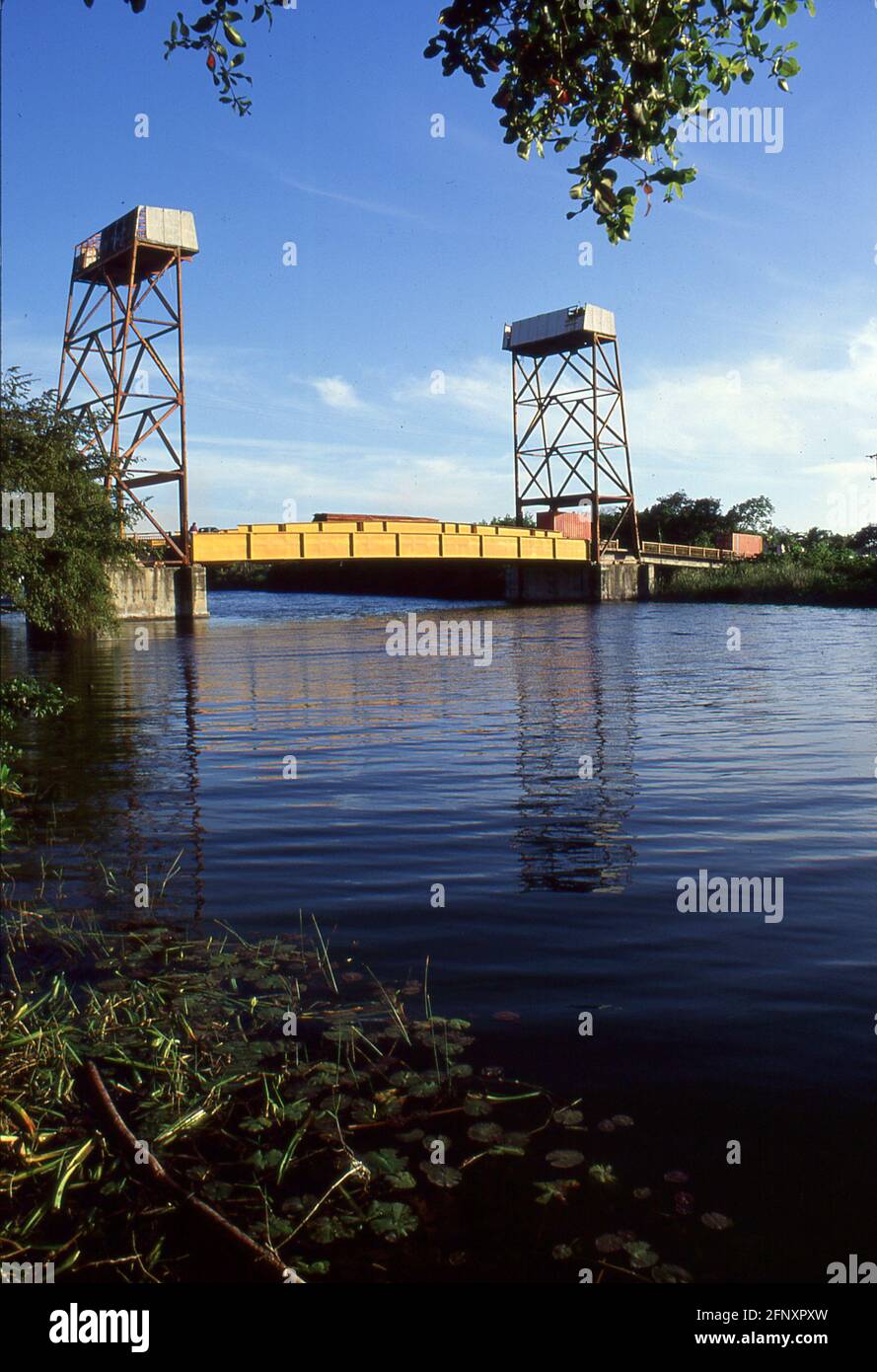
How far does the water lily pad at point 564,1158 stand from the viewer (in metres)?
3.56

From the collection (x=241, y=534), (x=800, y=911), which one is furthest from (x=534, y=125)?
(x=241, y=534)

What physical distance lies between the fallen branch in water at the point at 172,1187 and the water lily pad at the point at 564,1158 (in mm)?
1017

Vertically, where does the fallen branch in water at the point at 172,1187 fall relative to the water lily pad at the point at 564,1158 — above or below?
above

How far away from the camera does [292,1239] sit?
3.20m

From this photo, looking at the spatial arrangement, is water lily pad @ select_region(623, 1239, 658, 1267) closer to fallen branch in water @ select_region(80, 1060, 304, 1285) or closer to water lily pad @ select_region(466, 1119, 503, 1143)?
water lily pad @ select_region(466, 1119, 503, 1143)

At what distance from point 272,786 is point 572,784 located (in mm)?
3226

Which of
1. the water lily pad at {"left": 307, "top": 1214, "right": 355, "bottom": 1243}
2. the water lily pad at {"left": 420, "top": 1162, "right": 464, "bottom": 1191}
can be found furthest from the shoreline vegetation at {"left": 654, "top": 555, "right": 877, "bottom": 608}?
the water lily pad at {"left": 307, "top": 1214, "right": 355, "bottom": 1243}

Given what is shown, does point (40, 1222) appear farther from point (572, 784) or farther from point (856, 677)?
point (856, 677)

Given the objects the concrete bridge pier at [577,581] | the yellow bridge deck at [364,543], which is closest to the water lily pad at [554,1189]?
the yellow bridge deck at [364,543]
